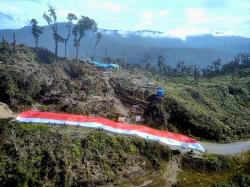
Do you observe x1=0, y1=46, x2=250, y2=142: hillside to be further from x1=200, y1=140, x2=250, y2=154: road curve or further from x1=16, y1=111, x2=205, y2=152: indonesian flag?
x1=16, y1=111, x2=205, y2=152: indonesian flag

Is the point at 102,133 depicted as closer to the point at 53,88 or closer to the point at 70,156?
the point at 70,156

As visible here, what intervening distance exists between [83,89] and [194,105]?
27240 millimetres

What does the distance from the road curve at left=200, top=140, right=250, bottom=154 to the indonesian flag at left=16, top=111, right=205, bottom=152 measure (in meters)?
3.19

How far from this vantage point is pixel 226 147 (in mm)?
77375

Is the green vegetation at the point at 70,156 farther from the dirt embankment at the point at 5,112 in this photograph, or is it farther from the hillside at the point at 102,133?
the dirt embankment at the point at 5,112

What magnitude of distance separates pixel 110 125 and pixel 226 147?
973 inches

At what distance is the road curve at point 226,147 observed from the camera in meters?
74.8

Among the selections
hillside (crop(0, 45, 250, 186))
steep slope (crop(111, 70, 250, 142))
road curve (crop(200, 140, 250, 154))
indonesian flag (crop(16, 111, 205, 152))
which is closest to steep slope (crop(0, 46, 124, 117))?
hillside (crop(0, 45, 250, 186))

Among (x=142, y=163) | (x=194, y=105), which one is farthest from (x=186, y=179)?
(x=194, y=105)

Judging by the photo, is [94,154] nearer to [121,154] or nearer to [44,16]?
[121,154]

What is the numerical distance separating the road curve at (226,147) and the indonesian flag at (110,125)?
3186 mm

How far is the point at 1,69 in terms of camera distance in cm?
8512

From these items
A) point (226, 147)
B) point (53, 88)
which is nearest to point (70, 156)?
point (53, 88)

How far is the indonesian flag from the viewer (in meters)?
68.1
